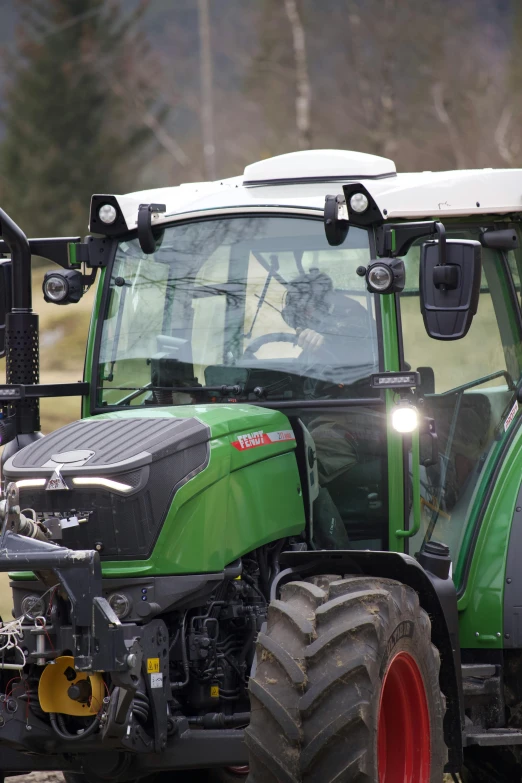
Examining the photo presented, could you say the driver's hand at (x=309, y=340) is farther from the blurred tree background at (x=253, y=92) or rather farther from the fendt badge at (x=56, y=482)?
the blurred tree background at (x=253, y=92)

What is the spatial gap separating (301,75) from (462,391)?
21.5m

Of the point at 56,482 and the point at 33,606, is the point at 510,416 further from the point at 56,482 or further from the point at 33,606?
the point at 33,606

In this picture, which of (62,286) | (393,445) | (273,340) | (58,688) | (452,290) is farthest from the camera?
(62,286)

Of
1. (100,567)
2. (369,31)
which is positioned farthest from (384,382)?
(369,31)

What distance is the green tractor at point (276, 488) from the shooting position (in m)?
4.02

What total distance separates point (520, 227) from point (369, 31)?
881 inches

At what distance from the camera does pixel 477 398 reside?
5.75m

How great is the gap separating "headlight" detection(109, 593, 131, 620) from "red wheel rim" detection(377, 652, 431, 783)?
951mm

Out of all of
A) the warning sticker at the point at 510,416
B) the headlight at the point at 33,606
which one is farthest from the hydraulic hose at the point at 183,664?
the warning sticker at the point at 510,416

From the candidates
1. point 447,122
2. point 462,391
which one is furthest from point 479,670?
point 447,122

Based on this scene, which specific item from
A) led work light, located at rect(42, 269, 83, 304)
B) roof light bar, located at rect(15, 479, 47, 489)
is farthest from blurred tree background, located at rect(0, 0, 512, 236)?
roof light bar, located at rect(15, 479, 47, 489)

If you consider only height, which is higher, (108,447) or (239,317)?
(239,317)

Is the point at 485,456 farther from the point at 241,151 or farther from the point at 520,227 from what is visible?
the point at 241,151

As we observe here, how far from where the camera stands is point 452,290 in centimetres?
452
